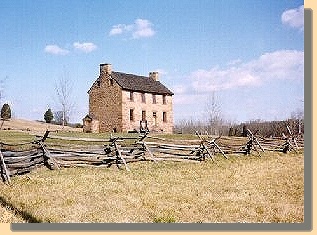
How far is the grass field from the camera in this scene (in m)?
3.61

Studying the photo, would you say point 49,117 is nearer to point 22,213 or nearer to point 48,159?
point 48,159

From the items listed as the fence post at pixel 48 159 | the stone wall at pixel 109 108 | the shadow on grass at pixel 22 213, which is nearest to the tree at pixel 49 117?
the fence post at pixel 48 159

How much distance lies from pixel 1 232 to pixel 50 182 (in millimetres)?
1354

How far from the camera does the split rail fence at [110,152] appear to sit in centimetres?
562

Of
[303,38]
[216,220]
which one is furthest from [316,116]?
[216,220]

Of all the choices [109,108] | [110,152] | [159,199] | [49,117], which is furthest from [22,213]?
[109,108]

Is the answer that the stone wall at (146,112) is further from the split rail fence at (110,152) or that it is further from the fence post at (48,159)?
the fence post at (48,159)

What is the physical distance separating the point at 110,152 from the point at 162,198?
3.23m

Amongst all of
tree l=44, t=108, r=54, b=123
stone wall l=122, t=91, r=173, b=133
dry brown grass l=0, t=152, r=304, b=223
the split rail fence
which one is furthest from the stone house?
dry brown grass l=0, t=152, r=304, b=223

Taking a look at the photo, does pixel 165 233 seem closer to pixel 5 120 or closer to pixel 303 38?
pixel 303 38

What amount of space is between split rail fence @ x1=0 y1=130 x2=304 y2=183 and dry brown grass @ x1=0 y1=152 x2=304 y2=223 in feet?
1.77

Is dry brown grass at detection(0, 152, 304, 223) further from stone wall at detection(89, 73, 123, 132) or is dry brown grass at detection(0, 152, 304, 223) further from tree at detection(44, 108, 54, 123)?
stone wall at detection(89, 73, 123, 132)

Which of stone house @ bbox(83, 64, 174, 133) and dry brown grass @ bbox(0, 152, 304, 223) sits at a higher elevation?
stone house @ bbox(83, 64, 174, 133)

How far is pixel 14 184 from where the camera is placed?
4773 mm
